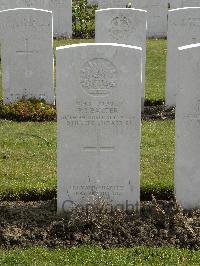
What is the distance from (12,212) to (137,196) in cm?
128

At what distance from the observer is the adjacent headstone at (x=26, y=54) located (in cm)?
956

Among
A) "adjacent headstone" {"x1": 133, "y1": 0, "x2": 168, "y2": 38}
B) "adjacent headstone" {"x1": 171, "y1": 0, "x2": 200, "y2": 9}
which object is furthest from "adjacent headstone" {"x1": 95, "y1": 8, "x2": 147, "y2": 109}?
"adjacent headstone" {"x1": 171, "y1": 0, "x2": 200, "y2": 9}

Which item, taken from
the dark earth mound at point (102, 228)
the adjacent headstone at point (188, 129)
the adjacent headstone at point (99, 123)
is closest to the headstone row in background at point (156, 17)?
the adjacent headstone at point (188, 129)

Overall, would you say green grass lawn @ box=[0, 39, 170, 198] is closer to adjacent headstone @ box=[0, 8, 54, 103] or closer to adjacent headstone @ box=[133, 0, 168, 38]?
adjacent headstone @ box=[0, 8, 54, 103]

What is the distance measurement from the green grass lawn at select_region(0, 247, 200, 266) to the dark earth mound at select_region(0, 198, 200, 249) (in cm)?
15

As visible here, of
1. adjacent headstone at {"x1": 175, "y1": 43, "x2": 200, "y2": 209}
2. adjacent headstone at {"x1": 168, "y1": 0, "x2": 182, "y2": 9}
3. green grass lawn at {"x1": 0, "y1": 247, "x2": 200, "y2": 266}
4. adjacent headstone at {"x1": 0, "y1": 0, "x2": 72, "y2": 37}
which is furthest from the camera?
adjacent headstone at {"x1": 168, "y1": 0, "x2": 182, "y2": 9}

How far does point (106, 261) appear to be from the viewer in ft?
16.9

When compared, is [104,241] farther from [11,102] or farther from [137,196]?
[11,102]

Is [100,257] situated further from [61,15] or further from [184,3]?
[184,3]

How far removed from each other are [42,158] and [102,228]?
227 centimetres

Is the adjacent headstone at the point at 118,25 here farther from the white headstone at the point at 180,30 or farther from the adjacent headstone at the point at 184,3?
the adjacent headstone at the point at 184,3

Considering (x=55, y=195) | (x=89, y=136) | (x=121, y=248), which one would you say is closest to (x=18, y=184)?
(x=55, y=195)

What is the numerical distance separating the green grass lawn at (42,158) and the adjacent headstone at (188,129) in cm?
59

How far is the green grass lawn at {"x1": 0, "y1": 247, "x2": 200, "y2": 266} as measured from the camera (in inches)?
202
